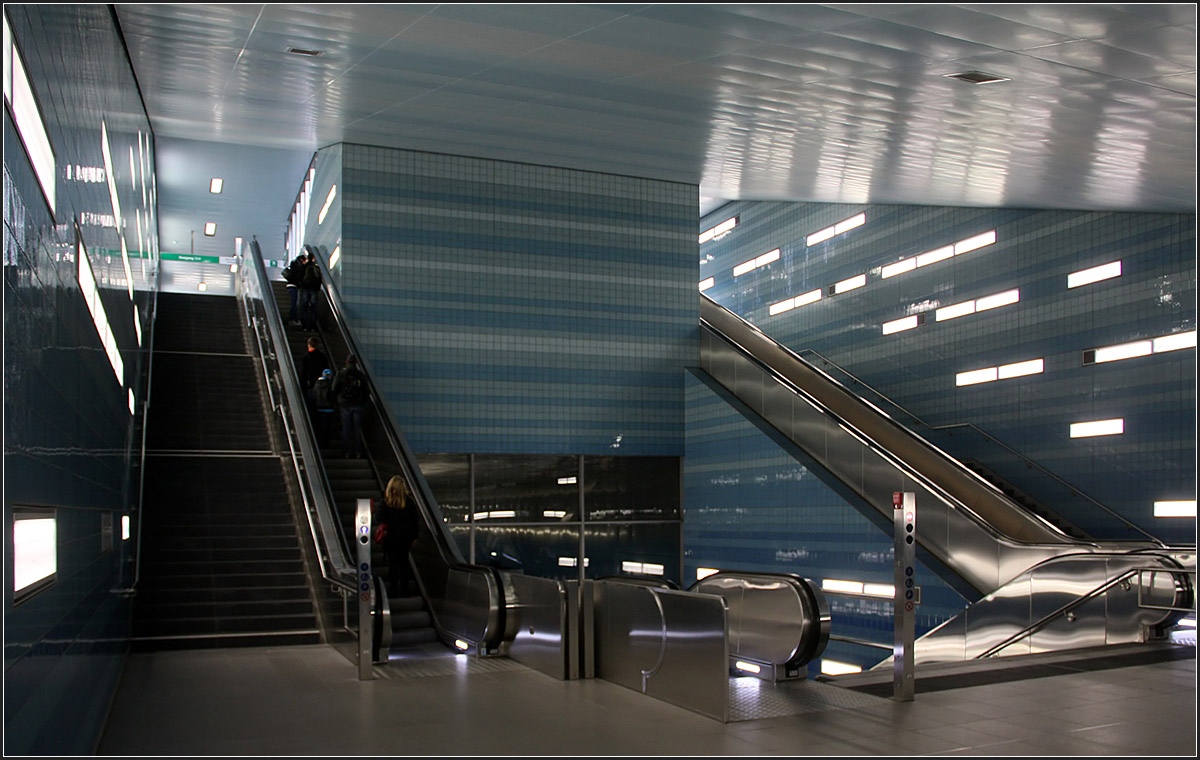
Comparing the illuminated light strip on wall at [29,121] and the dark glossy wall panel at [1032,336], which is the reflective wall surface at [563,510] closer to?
the dark glossy wall panel at [1032,336]

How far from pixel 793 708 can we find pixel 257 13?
7830mm

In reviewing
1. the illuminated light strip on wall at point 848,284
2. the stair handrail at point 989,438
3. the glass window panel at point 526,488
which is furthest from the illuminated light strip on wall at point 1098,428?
the glass window panel at point 526,488

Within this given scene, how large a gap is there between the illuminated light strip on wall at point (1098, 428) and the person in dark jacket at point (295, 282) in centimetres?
1175

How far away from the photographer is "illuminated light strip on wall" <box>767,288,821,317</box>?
766 inches

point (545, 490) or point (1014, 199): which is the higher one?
point (1014, 199)

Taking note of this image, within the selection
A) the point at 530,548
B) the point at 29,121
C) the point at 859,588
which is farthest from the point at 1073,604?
the point at 29,121

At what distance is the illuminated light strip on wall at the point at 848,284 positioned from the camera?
18.3 meters

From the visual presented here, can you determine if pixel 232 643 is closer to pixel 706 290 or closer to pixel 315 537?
pixel 315 537

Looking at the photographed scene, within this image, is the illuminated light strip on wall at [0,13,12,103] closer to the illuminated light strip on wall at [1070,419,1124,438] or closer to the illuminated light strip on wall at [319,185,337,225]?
the illuminated light strip on wall at [319,185,337,225]

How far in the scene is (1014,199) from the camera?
14.5 metres

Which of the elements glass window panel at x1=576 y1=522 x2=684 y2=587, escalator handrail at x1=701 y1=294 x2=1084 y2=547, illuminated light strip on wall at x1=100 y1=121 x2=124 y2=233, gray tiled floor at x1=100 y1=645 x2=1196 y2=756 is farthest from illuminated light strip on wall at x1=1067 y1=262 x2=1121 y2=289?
illuminated light strip on wall at x1=100 y1=121 x2=124 y2=233

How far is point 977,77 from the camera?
30.6 feet

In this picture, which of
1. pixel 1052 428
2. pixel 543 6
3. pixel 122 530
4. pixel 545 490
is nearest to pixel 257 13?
pixel 543 6

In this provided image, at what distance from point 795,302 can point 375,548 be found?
11.0 metres
